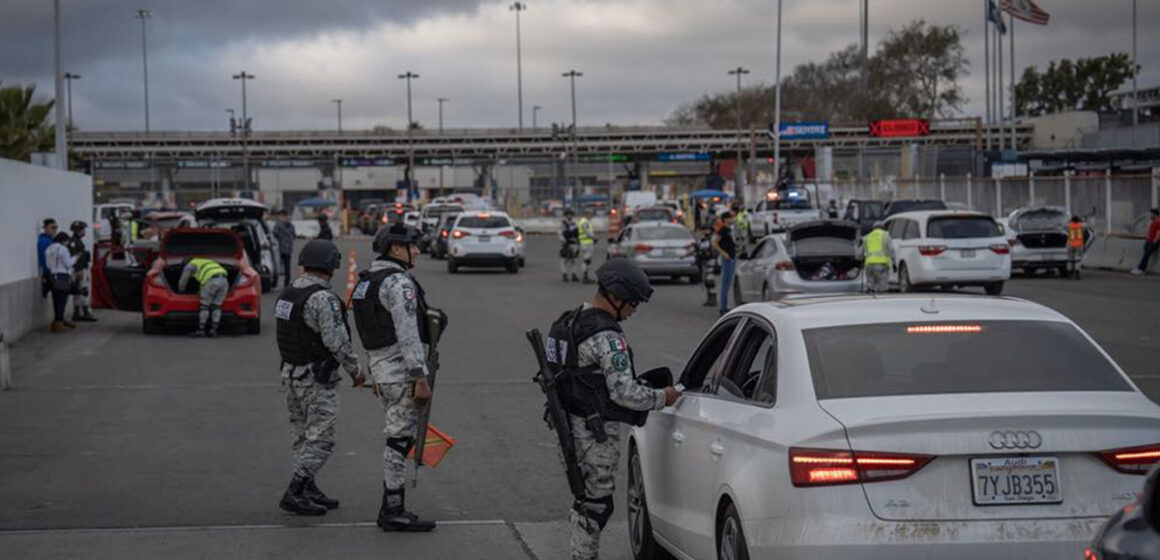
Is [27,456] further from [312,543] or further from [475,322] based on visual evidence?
[475,322]

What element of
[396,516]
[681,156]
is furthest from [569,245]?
[681,156]

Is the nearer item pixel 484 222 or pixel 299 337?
pixel 299 337

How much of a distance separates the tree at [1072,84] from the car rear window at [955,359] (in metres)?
120

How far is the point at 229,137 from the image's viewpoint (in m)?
107

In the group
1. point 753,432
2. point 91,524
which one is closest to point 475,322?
point 91,524

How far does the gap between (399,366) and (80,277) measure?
18.1 metres

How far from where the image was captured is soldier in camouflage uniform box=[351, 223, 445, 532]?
28.9 feet

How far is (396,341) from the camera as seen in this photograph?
8938mm

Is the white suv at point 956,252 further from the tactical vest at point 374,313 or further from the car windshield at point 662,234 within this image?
the tactical vest at point 374,313

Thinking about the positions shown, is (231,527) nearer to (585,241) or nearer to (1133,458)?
(1133,458)

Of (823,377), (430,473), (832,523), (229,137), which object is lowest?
(430,473)

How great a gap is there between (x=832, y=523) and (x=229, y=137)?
A: 105 metres

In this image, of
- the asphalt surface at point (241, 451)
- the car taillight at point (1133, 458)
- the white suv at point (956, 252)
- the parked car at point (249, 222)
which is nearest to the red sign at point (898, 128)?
the white suv at point (956, 252)

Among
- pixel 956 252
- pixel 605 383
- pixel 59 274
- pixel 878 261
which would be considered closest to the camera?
pixel 605 383
